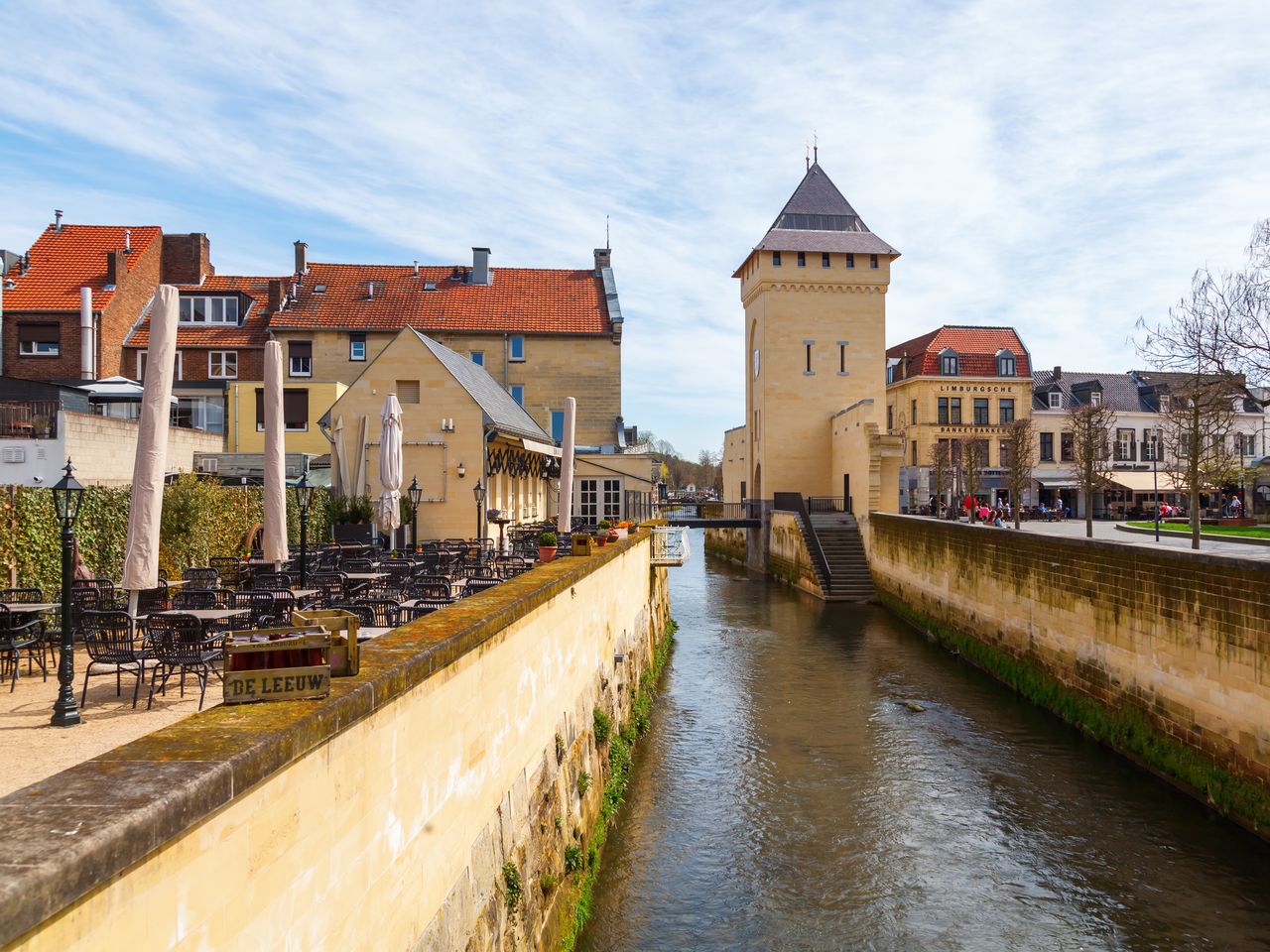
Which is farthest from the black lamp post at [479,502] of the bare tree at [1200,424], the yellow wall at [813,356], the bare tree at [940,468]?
the bare tree at [940,468]

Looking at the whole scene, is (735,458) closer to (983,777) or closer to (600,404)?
(600,404)

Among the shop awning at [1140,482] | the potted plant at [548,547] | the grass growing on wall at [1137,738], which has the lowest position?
the grass growing on wall at [1137,738]

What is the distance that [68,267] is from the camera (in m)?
35.5

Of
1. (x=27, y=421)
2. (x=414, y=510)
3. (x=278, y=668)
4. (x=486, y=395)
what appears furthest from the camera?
(x=486, y=395)

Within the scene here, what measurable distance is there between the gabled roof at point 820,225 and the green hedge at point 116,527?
30.1 m

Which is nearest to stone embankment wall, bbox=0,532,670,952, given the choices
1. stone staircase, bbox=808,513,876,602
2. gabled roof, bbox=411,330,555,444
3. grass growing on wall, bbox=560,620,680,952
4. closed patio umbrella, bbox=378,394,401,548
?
grass growing on wall, bbox=560,620,680,952

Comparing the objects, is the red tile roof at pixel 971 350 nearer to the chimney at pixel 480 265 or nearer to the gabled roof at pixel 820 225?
the gabled roof at pixel 820 225

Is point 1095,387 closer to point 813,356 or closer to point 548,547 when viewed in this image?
point 813,356

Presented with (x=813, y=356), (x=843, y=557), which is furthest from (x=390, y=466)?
(x=813, y=356)

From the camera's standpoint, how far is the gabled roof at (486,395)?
2348 centimetres

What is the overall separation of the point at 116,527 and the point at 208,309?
29.1 meters

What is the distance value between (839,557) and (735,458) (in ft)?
68.9

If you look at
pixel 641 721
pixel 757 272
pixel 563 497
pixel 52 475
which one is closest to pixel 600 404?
pixel 757 272

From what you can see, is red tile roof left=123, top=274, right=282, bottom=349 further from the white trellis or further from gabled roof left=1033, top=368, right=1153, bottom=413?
gabled roof left=1033, top=368, right=1153, bottom=413
